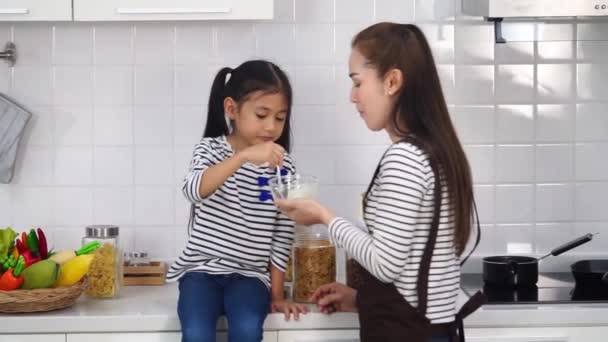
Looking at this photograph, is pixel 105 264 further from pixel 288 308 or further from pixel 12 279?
pixel 288 308

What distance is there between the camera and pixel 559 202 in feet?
10.8

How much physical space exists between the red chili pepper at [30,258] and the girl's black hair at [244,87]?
517mm

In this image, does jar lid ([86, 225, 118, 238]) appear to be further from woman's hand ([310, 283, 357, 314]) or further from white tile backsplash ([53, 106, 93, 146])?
woman's hand ([310, 283, 357, 314])

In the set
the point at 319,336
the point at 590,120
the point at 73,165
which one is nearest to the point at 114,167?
the point at 73,165

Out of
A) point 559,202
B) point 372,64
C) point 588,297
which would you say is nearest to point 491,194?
point 559,202

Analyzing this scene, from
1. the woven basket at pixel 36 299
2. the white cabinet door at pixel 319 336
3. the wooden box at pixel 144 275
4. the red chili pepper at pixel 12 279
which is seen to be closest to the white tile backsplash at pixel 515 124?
the white cabinet door at pixel 319 336

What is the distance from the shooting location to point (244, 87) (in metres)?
2.79

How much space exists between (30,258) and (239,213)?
0.52 meters

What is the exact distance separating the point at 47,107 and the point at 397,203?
125cm

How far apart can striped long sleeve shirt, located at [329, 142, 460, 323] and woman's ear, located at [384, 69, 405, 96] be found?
0.42 feet

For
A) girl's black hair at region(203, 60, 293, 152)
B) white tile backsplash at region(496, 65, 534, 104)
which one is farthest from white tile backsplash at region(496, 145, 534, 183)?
girl's black hair at region(203, 60, 293, 152)

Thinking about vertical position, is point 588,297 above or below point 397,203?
below

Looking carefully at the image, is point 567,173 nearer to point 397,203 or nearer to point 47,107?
point 397,203

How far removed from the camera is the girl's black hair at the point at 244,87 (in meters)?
2.77
